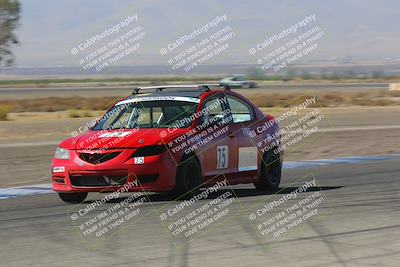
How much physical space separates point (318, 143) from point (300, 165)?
5681 millimetres

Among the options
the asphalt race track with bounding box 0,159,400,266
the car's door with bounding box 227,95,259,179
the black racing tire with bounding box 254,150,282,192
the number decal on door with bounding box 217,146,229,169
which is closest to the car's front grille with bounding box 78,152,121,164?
the asphalt race track with bounding box 0,159,400,266

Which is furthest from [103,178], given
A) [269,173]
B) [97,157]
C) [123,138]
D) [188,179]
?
[269,173]

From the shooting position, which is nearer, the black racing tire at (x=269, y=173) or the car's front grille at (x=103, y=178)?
the car's front grille at (x=103, y=178)

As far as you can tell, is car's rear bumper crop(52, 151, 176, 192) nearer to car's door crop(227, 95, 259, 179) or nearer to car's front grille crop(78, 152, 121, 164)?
car's front grille crop(78, 152, 121, 164)

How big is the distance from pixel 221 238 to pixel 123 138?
2796 millimetres

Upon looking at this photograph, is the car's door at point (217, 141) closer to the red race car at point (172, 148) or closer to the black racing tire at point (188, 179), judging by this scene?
the red race car at point (172, 148)

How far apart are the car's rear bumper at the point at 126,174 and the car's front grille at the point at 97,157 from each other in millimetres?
44

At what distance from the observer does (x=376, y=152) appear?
67.8 feet

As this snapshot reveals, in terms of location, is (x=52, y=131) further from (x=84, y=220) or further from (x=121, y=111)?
(x=84, y=220)

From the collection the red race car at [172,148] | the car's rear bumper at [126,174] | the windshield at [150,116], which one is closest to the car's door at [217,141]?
the red race car at [172,148]

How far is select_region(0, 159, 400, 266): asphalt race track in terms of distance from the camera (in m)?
7.43

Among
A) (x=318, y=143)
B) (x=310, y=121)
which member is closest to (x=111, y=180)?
(x=318, y=143)

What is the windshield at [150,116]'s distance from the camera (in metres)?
11.4

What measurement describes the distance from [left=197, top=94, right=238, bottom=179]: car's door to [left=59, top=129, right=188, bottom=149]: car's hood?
43 cm
